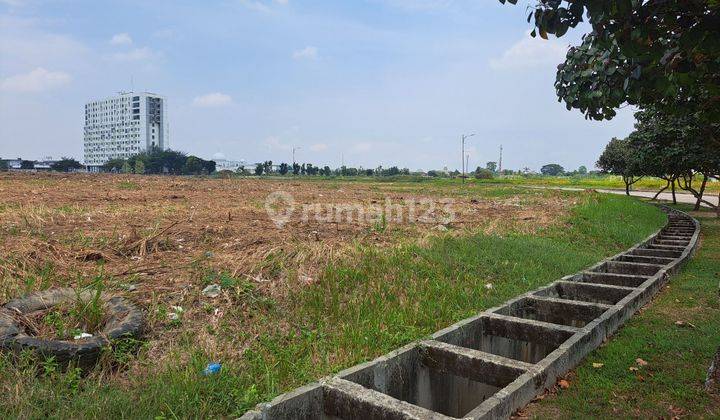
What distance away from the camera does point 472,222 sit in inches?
464

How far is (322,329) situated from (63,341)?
2.18 m

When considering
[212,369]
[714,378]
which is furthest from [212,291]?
[714,378]

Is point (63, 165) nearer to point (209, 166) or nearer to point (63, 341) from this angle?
point (209, 166)

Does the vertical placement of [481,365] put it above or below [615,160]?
below

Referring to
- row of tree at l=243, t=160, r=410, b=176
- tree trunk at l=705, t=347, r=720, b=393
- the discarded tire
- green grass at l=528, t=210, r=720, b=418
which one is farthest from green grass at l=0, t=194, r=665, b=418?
row of tree at l=243, t=160, r=410, b=176

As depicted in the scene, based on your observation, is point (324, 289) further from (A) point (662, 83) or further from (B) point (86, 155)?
(B) point (86, 155)

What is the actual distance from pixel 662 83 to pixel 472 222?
28.8 ft

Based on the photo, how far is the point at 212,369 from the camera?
3361 millimetres

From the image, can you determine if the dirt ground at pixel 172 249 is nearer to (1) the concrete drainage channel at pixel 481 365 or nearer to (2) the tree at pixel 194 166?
(1) the concrete drainage channel at pixel 481 365

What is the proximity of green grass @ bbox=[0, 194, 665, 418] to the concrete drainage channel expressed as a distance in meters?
0.20

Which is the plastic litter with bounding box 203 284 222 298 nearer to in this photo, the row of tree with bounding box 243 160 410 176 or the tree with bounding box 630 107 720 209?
the tree with bounding box 630 107 720 209

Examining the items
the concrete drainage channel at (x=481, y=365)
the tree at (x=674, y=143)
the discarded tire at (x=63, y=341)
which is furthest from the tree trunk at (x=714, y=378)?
the tree at (x=674, y=143)

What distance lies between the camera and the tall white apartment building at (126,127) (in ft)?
388

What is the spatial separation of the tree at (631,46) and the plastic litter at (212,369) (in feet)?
10.5
